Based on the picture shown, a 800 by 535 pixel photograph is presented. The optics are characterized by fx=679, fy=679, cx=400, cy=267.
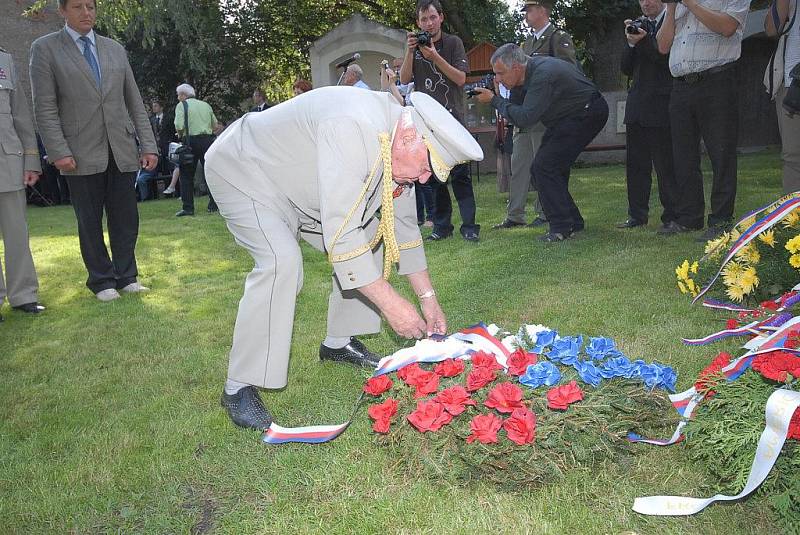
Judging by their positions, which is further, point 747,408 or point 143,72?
point 143,72

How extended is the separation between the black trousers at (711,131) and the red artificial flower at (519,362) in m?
3.85

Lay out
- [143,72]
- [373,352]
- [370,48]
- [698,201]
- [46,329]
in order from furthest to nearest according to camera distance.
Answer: [143,72] → [370,48] → [698,201] → [46,329] → [373,352]

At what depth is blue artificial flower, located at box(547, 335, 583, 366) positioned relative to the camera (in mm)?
2662

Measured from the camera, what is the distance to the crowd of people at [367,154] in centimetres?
261

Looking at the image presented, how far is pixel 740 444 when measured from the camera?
2.19 metres

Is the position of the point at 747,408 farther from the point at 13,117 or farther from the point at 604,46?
the point at 604,46

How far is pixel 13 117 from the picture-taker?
5348 millimetres

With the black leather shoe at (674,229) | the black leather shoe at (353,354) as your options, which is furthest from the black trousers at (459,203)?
the black leather shoe at (353,354)

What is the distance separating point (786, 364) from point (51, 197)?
1669 cm

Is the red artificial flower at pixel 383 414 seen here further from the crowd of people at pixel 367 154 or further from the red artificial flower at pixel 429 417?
the crowd of people at pixel 367 154

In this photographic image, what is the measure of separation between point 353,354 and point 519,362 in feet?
4.70

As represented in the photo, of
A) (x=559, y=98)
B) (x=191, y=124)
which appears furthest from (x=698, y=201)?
(x=191, y=124)

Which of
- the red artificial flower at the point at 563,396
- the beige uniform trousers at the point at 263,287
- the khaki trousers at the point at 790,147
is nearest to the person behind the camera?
the red artificial flower at the point at 563,396

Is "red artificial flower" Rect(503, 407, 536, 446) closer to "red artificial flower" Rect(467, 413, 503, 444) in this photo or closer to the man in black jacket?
"red artificial flower" Rect(467, 413, 503, 444)
